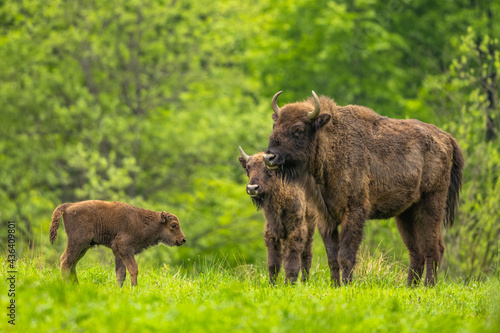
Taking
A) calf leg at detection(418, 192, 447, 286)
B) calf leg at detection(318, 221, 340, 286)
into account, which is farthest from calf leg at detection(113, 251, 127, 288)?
calf leg at detection(418, 192, 447, 286)

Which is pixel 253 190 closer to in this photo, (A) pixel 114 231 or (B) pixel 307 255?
(B) pixel 307 255

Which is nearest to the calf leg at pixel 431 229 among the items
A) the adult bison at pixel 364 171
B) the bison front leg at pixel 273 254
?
the adult bison at pixel 364 171

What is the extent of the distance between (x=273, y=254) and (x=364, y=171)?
1852 mm

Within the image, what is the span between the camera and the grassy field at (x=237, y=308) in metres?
5.59

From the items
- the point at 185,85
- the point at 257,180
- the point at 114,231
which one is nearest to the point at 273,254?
the point at 257,180

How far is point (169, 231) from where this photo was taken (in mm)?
9320

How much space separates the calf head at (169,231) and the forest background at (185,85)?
1283 centimetres

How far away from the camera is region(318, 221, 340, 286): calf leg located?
30.5ft

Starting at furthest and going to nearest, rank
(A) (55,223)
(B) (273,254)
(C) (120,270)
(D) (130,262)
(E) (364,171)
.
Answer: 1. (B) (273,254)
2. (E) (364,171)
3. (C) (120,270)
4. (D) (130,262)
5. (A) (55,223)

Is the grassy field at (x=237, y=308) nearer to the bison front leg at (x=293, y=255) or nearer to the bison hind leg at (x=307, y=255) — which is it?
the bison front leg at (x=293, y=255)

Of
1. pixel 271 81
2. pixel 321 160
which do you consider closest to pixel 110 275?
pixel 321 160

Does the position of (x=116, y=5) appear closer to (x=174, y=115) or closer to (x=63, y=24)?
(x=63, y=24)

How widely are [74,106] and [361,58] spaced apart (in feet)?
38.3

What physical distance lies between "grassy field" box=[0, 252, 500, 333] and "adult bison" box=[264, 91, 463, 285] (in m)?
1.45
